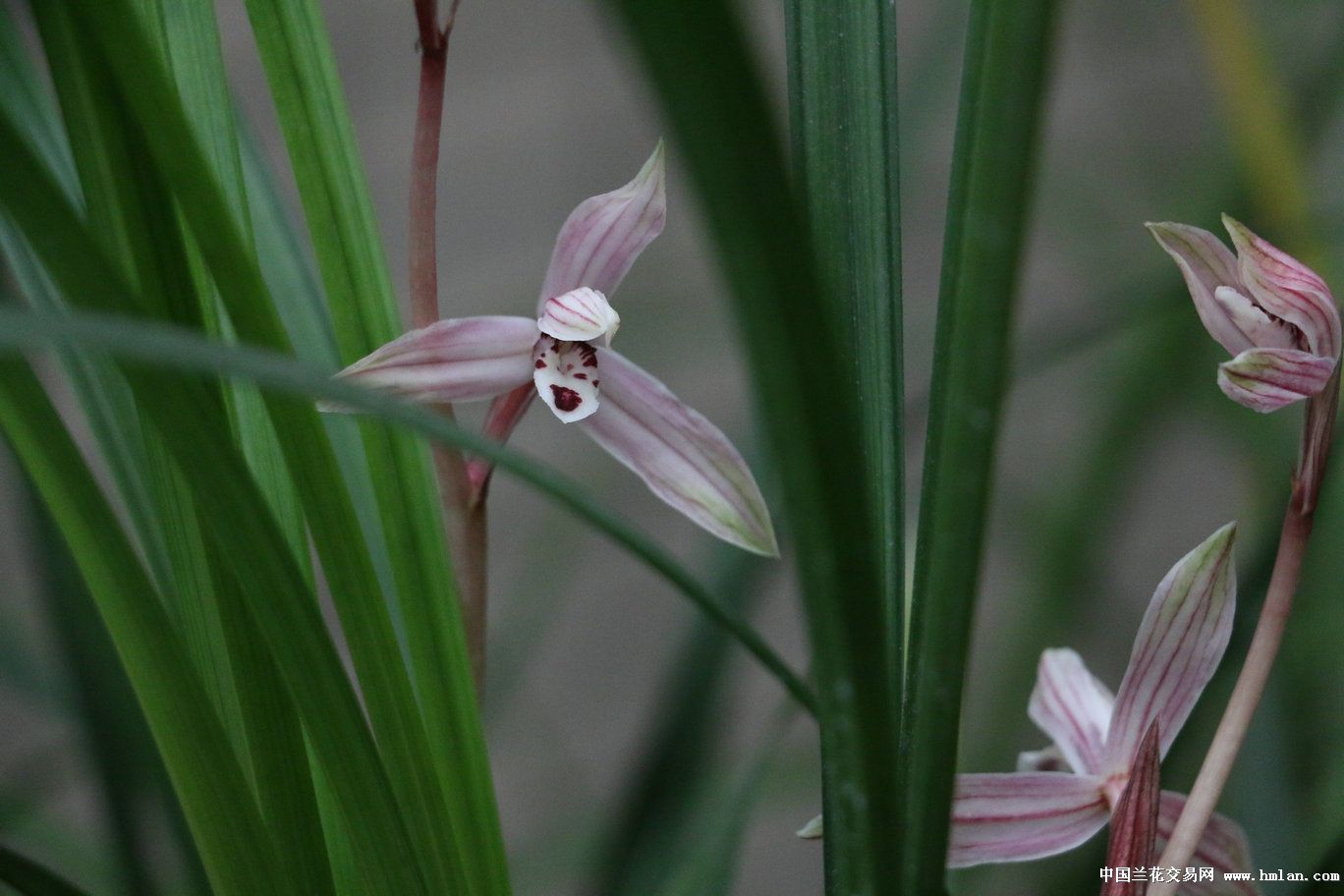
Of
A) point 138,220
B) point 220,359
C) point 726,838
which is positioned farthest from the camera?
point 726,838

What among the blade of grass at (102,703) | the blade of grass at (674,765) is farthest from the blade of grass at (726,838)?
the blade of grass at (102,703)

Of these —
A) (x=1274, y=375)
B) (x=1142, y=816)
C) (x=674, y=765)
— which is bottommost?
(x=674, y=765)

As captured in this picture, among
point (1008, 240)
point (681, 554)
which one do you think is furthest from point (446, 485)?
point (681, 554)

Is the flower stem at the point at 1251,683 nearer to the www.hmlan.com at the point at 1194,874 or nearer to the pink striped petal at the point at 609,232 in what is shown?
the www.hmlan.com at the point at 1194,874

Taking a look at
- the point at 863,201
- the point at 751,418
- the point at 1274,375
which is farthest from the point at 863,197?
the point at 751,418

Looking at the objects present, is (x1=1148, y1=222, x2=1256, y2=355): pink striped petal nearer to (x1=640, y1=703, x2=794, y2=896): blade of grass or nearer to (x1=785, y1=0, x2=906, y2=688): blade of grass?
(x1=785, y1=0, x2=906, y2=688): blade of grass

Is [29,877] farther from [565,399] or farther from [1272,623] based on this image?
[1272,623]

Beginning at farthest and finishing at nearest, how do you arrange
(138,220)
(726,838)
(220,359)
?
(726,838) < (138,220) < (220,359)
